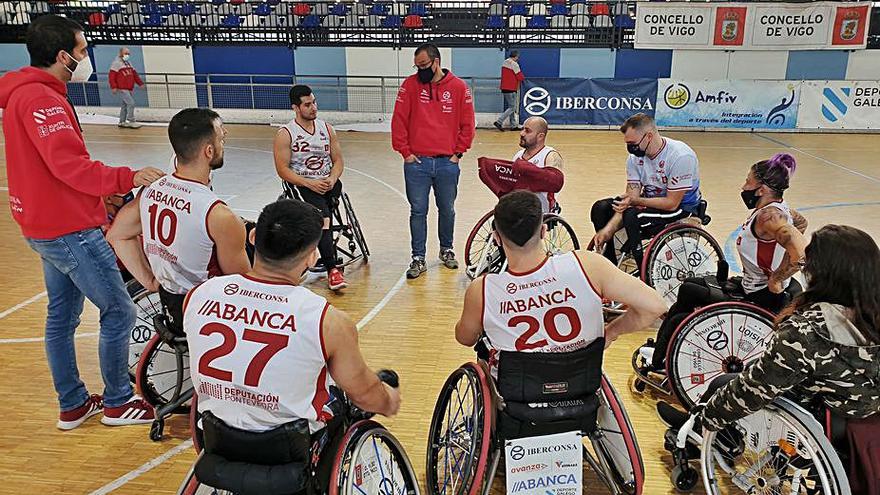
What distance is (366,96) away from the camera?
15.4m

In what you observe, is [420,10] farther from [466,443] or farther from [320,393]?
[320,393]

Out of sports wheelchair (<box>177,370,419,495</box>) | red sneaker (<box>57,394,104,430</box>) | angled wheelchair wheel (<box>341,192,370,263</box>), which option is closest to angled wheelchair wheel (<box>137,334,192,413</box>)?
red sneaker (<box>57,394,104,430</box>)

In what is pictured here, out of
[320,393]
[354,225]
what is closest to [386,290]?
[354,225]

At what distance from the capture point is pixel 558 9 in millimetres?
15734

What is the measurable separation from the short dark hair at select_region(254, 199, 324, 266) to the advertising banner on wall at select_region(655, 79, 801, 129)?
12.7 m

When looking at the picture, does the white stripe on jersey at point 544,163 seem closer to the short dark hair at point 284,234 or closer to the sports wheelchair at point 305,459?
the sports wheelchair at point 305,459

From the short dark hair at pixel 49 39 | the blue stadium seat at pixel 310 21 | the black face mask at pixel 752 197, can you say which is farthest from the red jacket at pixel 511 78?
the short dark hair at pixel 49 39

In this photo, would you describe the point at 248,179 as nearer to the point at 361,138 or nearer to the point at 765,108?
the point at 361,138

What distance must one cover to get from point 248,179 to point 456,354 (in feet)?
19.4

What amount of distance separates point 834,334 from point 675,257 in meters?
2.51

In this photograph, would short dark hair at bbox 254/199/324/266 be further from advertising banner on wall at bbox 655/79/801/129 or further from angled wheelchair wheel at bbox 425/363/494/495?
advertising banner on wall at bbox 655/79/801/129

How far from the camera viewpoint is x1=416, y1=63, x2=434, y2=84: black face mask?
17.9 feet

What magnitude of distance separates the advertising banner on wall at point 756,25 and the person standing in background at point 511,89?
3.15 m

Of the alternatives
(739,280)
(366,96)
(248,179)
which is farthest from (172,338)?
(366,96)
